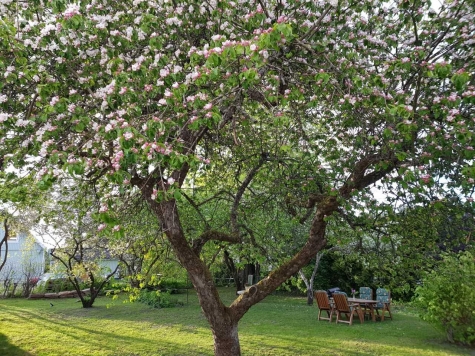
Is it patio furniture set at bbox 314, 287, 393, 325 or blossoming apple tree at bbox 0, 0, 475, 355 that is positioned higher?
blossoming apple tree at bbox 0, 0, 475, 355

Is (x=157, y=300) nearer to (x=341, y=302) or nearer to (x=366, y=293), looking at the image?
(x=341, y=302)

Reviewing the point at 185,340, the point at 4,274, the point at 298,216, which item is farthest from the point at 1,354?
the point at 4,274

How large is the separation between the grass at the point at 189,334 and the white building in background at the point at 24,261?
7112 millimetres

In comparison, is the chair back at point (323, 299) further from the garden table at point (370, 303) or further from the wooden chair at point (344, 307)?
the garden table at point (370, 303)

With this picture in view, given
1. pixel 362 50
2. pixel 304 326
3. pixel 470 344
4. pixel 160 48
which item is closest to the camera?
pixel 160 48

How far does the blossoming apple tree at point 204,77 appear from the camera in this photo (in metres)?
3.23

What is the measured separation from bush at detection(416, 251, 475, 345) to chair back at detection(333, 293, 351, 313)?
8.04ft

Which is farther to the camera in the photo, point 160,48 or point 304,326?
point 304,326

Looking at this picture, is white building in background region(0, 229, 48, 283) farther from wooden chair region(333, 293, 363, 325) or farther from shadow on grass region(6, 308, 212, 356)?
wooden chair region(333, 293, 363, 325)

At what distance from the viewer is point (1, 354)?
27.2 ft

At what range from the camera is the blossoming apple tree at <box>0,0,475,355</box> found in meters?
3.23

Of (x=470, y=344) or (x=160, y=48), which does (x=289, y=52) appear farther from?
(x=470, y=344)

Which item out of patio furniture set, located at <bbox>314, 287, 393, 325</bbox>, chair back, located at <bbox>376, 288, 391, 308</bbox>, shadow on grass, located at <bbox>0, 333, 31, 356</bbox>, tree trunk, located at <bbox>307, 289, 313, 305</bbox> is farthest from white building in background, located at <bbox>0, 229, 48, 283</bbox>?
chair back, located at <bbox>376, 288, 391, 308</bbox>

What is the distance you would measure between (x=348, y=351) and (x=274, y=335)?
206 cm
